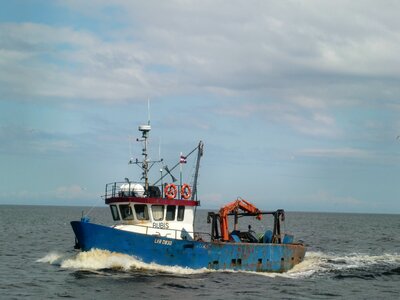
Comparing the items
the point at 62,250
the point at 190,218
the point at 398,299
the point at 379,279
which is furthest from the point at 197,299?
the point at 62,250

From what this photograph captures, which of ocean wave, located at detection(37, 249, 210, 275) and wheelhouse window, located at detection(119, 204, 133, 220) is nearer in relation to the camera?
ocean wave, located at detection(37, 249, 210, 275)

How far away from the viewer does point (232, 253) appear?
3050 cm

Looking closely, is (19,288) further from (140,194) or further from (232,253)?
(232,253)

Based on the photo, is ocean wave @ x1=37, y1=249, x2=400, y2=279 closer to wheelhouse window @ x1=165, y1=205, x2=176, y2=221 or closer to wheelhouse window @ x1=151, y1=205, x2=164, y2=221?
wheelhouse window @ x1=151, y1=205, x2=164, y2=221

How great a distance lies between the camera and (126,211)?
100 ft

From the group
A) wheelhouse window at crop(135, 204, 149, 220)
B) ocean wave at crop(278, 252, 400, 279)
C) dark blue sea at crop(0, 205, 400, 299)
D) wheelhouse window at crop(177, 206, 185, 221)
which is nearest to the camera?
dark blue sea at crop(0, 205, 400, 299)

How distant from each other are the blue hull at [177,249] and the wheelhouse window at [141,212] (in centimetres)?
228

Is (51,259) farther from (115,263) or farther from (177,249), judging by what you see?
(177,249)

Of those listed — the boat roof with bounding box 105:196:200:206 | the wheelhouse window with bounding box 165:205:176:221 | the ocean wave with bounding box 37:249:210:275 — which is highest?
the boat roof with bounding box 105:196:200:206

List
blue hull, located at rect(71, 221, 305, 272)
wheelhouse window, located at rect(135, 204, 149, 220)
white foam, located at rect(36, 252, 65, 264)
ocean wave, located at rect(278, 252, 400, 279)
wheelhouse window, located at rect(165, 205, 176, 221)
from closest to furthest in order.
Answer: blue hull, located at rect(71, 221, 305, 272)
wheelhouse window, located at rect(135, 204, 149, 220)
wheelhouse window, located at rect(165, 205, 176, 221)
ocean wave, located at rect(278, 252, 400, 279)
white foam, located at rect(36, 252, 65, 264)

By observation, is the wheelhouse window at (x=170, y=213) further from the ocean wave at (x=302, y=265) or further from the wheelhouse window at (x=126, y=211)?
the ocean wave at (x=302, y=265)

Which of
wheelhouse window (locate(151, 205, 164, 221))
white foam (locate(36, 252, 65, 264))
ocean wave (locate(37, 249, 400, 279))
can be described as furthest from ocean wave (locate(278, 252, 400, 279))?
white foam (locate(36, 252, 65, 264))

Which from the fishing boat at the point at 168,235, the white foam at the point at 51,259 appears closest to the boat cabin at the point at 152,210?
the fishing boat at the point at 168,235

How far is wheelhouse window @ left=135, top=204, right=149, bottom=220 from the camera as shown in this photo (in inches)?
1193
